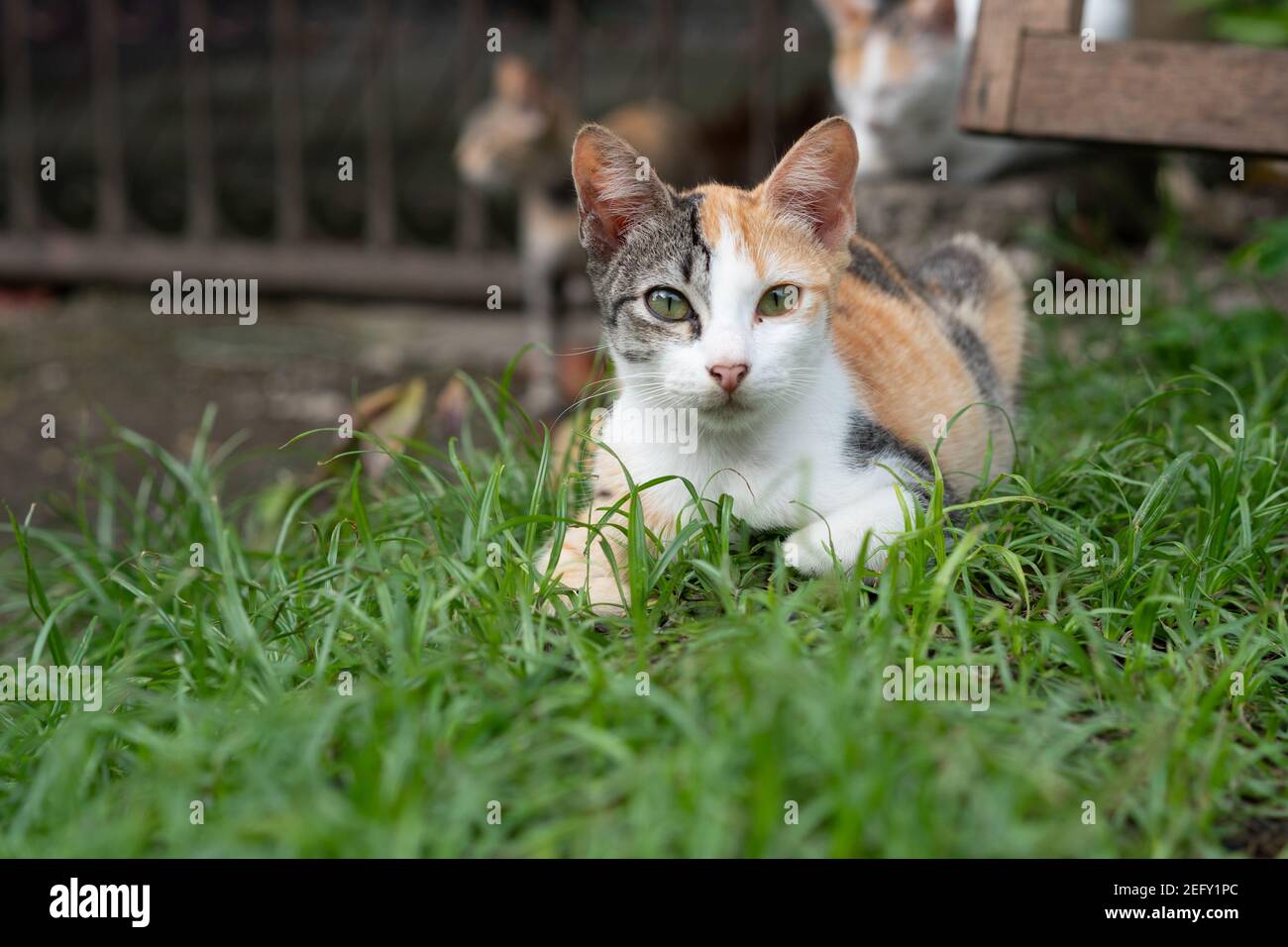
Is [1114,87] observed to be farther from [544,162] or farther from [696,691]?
[544,162]

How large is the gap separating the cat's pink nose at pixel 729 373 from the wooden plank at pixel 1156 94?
64.8 inches

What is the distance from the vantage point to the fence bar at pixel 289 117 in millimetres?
6262

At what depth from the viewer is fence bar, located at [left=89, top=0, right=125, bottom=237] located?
649 centimetres

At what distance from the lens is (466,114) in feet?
22.6

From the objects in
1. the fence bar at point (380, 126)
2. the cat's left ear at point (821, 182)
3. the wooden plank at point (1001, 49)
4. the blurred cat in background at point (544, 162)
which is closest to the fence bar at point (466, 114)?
the fence bar at point (380, 126)

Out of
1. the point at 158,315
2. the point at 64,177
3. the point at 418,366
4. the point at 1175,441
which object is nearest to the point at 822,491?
the point at 1175,441

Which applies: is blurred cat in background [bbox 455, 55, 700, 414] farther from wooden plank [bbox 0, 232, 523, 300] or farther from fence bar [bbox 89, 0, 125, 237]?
fence bar [bbox 89, 0, 125, 237]

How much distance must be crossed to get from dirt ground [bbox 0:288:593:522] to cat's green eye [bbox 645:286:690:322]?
2577 millimetres

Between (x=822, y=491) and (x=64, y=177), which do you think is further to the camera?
(x=64, y=177)

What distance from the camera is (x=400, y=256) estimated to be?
6633mm

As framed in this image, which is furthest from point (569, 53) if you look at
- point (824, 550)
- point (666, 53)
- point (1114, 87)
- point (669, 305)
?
point (824, 550)

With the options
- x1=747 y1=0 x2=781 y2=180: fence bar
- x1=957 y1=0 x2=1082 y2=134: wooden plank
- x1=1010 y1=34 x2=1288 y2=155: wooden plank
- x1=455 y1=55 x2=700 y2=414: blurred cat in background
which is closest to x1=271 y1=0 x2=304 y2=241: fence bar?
x1=455 y1=55 x2=700 y2=414: blurred cat in background
